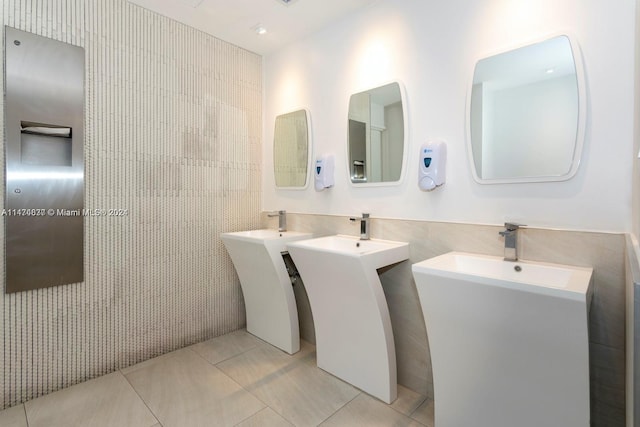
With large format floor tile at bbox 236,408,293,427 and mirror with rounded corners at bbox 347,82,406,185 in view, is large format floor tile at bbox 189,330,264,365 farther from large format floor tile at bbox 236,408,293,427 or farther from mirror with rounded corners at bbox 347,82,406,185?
mirror with rounded corners at bbox 347,82,406,185

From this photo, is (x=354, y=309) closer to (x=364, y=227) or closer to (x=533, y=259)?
(x=364, y=227)

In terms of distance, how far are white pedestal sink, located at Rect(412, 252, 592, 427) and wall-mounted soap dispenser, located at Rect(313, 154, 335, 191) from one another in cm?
112

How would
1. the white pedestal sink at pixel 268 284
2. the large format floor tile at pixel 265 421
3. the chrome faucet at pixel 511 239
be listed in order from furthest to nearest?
the white pedestal sink at pixel 268 284 → the large format floor tile at pixel 265 421 → the chrome faucet at pixel 511 239

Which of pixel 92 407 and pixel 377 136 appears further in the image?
pixel 377 136

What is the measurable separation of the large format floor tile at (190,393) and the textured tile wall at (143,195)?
24cm

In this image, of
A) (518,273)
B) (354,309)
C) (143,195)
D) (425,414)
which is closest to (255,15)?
(143,195)

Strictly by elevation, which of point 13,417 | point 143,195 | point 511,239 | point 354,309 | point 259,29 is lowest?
point 13,417

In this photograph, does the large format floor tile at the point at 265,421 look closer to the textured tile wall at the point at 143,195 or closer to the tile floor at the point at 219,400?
the tile floor at the point at 219,400

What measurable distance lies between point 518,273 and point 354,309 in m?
0.88

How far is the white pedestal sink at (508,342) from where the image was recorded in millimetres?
1144

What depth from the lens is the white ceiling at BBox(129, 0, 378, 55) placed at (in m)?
2.21

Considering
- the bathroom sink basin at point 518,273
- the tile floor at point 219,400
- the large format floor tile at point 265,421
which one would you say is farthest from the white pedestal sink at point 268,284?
the bathroom sink basin at point 518,273

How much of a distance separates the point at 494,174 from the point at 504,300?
2.41 feet

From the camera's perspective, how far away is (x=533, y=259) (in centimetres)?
156
